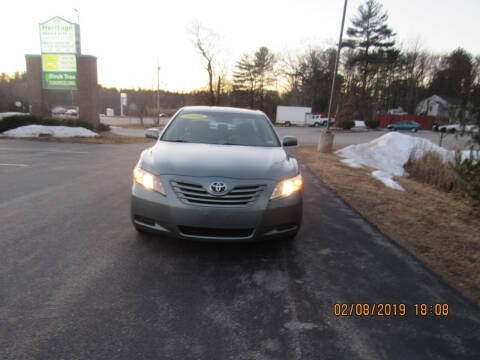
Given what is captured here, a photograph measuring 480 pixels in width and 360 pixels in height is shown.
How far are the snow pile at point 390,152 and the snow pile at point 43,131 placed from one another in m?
14.9

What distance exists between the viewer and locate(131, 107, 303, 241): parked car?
2936 millimetres

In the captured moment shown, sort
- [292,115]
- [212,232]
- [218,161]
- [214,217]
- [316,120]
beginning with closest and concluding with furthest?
[214,217] < [212,232] < [218,161] < [316,120] < [292,115]

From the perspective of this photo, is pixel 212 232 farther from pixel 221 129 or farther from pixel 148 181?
pixel 221 129

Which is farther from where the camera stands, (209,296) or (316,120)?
(316,120)

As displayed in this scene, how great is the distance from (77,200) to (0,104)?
63174 millimetres

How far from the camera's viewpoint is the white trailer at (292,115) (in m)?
49.5

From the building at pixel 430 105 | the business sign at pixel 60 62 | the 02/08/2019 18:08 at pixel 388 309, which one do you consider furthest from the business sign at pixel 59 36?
the building at pixel 430 105

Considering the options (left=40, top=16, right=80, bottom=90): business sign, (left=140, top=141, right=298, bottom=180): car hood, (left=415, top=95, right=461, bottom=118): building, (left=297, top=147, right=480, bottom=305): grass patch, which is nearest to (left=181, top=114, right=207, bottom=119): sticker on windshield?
(left=140, top=141, right=298, bottom=180): car hood

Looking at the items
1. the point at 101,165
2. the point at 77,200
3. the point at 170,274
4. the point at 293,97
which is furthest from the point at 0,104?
the point at 170,274

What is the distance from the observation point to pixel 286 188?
325 centimetres

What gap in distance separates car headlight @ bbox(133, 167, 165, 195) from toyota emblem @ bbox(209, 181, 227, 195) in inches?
20.3

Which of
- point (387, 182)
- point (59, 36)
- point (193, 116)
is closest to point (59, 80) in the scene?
point (59, 36)

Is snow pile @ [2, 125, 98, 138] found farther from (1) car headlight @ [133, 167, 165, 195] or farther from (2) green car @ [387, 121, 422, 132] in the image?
(2) green car @ [387, 121, 422, 132]

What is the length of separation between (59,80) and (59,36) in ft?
8.61
